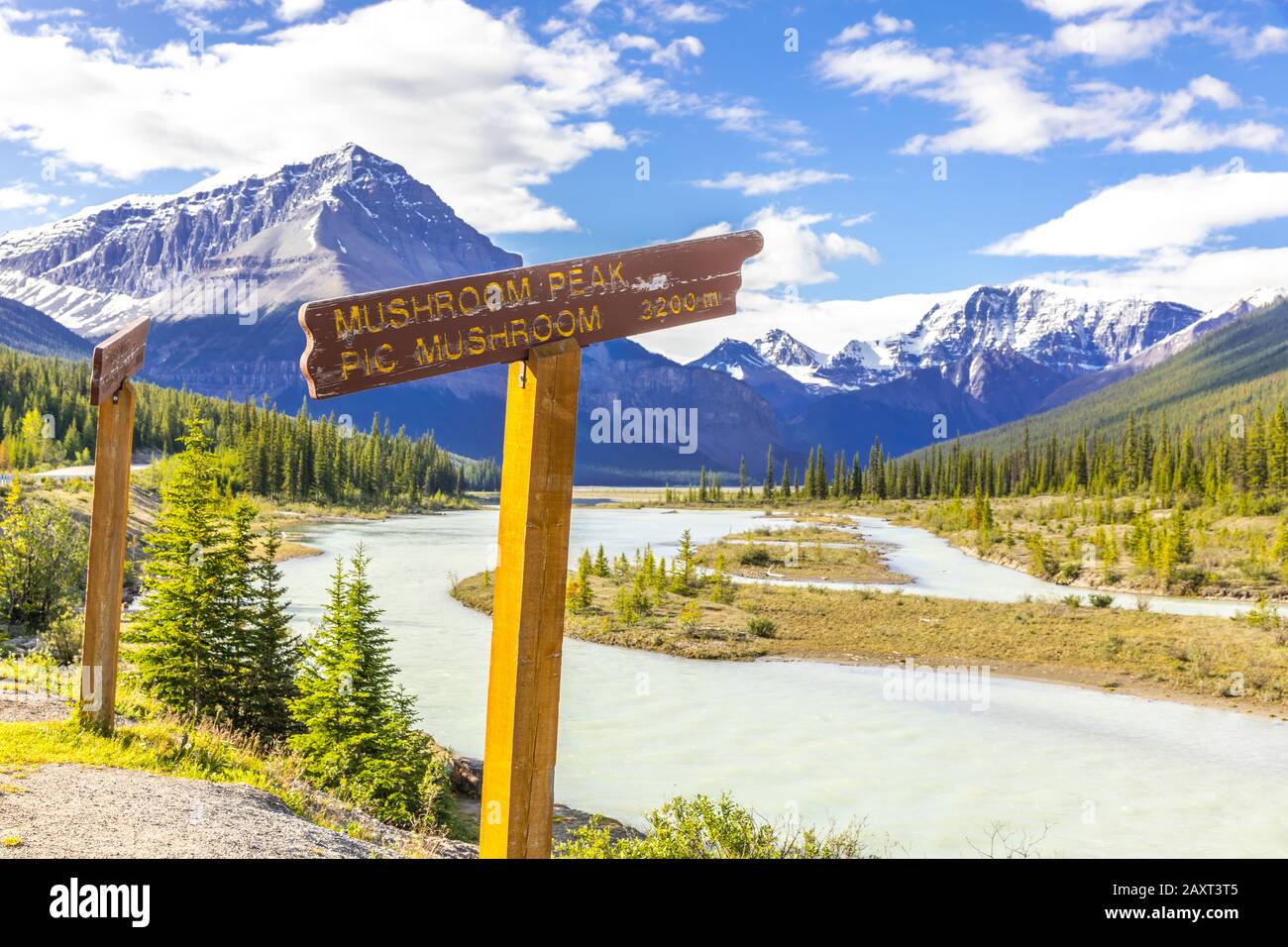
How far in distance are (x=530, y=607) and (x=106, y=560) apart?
7.14 m

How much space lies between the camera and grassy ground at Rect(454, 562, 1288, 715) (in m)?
26.3

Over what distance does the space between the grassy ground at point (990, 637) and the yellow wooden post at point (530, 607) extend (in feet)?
84.3

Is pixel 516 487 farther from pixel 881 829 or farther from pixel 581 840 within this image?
pixel 881 829

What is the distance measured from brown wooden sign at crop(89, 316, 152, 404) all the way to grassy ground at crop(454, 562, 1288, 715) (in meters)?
22.6

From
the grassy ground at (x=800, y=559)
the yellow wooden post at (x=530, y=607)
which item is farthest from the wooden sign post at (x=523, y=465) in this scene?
the grassy ground at (x=800, y=559)

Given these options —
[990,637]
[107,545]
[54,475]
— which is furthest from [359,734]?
[54,475]

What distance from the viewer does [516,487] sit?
420 centimetres

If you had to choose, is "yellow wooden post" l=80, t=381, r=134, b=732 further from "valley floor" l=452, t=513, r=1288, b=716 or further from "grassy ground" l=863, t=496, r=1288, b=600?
"grassy ground" l=863, t=496, r=1288, b=600

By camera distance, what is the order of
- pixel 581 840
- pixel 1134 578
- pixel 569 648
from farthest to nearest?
pixel 1134 578 → pixel 569 648 → pixel 581 840

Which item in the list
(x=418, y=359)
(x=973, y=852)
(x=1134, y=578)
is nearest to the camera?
(x=418, y=359)

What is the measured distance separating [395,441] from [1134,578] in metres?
112

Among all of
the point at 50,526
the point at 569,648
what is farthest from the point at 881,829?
the point at 50,526

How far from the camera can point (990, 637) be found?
1252 inches

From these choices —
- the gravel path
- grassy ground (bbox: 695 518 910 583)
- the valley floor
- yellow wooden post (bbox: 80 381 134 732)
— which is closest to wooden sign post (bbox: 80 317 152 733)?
yellow wooden post (bbox: 80 381 134 732)
